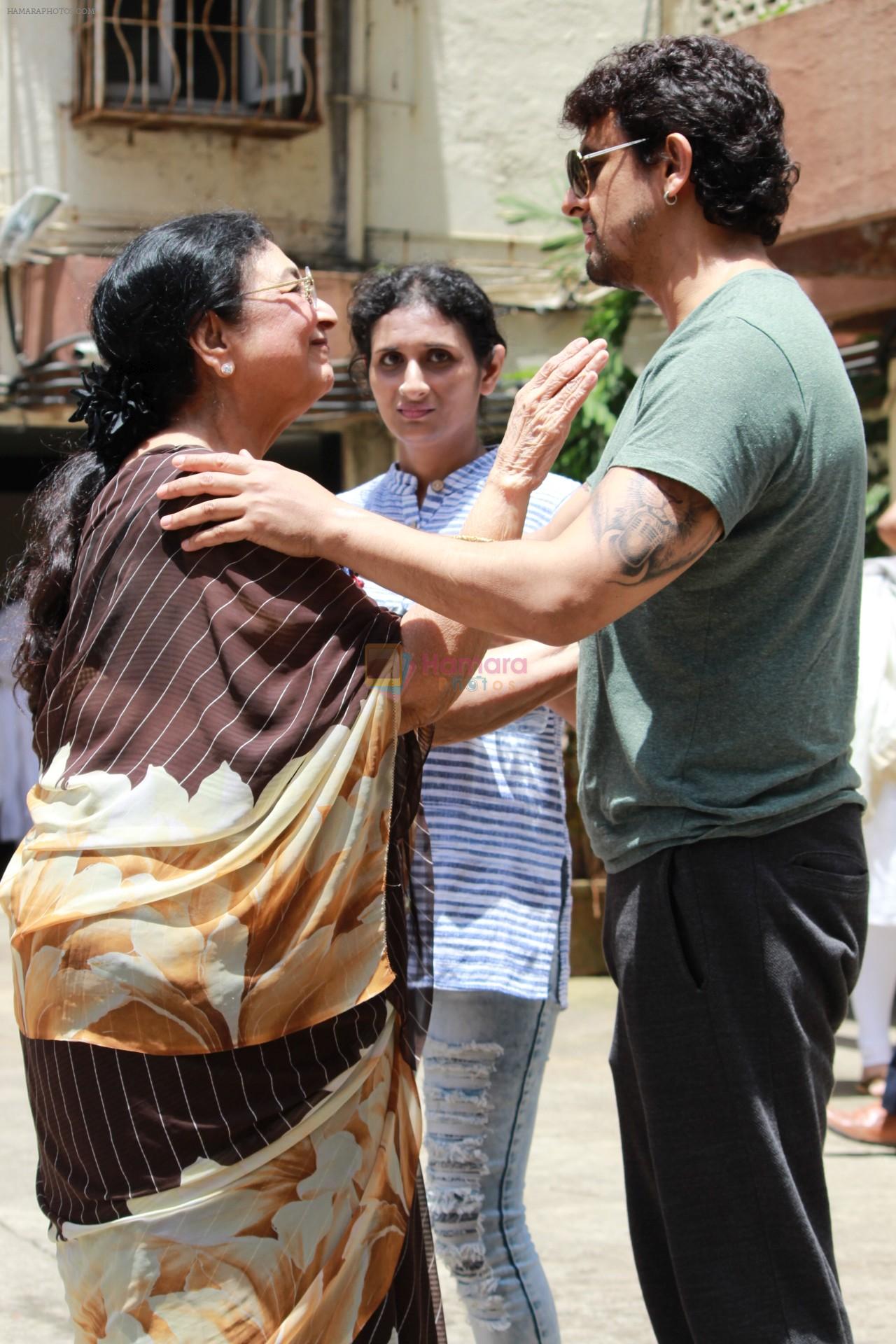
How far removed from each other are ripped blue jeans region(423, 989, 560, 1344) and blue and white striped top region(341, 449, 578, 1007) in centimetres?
6

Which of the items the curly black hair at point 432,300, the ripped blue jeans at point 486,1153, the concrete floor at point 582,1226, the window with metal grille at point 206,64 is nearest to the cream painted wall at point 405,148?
the window with metal grille at point 206,64

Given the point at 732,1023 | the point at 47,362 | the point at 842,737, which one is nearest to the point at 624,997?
the point at 732,1023

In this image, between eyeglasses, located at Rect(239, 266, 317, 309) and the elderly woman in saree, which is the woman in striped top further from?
eyeglasses, located at Rect(239, 266, 317, 309)

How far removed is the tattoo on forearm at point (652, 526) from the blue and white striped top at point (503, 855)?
1014 mm

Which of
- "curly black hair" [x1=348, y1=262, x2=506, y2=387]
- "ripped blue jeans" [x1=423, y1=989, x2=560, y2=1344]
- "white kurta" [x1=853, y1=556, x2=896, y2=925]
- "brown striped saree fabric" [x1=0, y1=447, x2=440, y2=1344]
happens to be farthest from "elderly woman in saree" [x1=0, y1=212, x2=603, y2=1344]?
"white kurta" [x1=853, y1=556, x2=896, y2=925]

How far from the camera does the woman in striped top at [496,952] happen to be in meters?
2.94

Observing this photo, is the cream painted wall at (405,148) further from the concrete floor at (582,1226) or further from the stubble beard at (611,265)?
the stubble beard at (611,265)

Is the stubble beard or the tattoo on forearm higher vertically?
the stubble beard

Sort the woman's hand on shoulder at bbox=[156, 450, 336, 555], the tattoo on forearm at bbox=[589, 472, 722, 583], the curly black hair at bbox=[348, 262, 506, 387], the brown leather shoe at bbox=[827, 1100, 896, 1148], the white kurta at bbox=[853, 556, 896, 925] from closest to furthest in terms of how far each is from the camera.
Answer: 1. the tattoo on forearm at bbox=[589, 472, 722, 583]
2. the woman's hand on shoulder at bbox=[156, 450, 336, 555]
3. the curly black hair at bbox=[348, 262, 506, 387]
4. the brown leather shoe at bbox=[827, 1100, 896, 1148]
5. the white kurta at bbox=[853, 556, 896, 925]

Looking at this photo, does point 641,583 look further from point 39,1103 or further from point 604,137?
point 39,1103

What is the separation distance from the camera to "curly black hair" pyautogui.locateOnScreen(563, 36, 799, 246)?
2293 millimetres

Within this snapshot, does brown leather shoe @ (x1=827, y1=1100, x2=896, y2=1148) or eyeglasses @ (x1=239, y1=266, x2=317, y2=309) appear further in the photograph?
brown leather shoe @ (x1=827, y1=1100, x2=896, y2=1148)

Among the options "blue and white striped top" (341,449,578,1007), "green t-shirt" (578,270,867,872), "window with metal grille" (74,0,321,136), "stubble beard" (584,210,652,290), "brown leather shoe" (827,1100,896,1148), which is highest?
"window with metal grille" (74,0,321,136)

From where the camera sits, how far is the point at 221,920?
2.09m
